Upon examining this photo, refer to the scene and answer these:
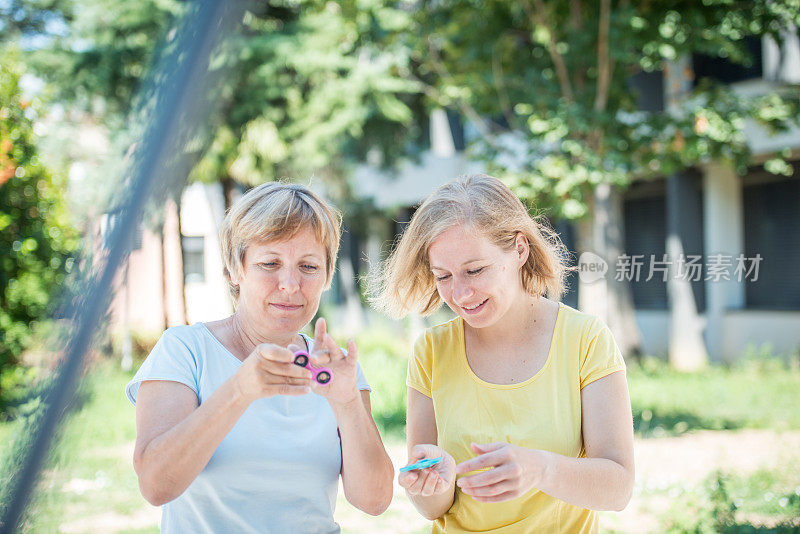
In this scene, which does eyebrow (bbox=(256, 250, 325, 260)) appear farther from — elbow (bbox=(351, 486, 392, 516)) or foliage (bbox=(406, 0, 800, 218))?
foliage (bbox=(406, 0, 800, 218))

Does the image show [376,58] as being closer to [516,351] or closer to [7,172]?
[7,172]

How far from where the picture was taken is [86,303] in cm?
90

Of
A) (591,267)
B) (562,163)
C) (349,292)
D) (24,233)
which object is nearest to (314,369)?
(562,163)

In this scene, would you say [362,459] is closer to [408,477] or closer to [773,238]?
[408,477]

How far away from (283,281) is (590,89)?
7.34 metres

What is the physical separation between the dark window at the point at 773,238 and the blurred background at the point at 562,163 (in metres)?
0.03

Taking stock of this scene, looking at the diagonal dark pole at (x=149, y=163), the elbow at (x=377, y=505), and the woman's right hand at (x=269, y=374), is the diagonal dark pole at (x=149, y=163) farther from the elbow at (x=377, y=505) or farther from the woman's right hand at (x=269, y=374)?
the elbow at (x=377, y=505)

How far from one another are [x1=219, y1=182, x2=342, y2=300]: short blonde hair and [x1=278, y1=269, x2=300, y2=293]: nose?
90 millimetres

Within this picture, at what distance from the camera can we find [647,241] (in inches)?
488

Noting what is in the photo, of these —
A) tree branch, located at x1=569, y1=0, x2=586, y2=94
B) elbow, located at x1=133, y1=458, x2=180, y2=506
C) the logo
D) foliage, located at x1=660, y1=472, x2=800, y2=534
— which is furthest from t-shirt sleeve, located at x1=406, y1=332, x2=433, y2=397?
tree branch, located at x1=569, y1=0, x2=586, y2=94

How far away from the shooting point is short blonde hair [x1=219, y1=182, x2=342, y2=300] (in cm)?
199

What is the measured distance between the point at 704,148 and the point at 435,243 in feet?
21.7

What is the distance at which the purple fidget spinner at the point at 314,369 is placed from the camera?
5.56 feet

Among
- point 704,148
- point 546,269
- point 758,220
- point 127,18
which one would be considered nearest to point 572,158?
point 704,148
